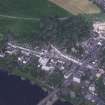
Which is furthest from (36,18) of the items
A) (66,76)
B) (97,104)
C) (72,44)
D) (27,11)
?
(97,104)

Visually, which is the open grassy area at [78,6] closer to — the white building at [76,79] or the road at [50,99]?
the white building at [76,79]

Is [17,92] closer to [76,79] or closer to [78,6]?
[76,79]

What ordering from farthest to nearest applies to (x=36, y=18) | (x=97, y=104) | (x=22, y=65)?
(x=36, y=18), (x=22, y=65), (x=97, y=104)

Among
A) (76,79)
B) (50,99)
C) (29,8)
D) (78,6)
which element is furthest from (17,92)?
(78,6)

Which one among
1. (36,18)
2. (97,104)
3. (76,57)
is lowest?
(97,104)

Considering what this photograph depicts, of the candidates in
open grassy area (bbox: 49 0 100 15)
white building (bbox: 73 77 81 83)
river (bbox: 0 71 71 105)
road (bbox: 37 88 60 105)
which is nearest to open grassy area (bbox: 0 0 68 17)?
open grassy area (bbox: 49 0 100 15)

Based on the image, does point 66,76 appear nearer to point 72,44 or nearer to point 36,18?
point 72,44

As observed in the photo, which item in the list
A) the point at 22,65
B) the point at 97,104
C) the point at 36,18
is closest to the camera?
the point at 97,104
